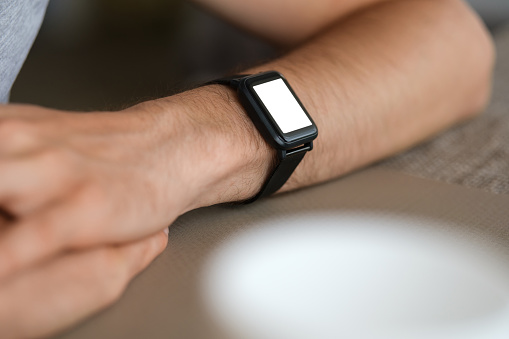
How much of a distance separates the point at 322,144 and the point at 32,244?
371mm

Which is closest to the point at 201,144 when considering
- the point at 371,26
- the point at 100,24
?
the point at 371,26

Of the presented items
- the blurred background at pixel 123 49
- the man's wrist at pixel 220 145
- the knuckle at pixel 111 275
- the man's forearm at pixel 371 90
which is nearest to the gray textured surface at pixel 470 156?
the man's forearm at pixel 371 90

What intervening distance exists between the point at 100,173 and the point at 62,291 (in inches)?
3.7

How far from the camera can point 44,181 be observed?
0.38 meters

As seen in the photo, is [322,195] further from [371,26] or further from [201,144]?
[371,26]

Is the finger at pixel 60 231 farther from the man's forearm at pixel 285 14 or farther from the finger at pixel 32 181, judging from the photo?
the man's forearm at pixel 285 14

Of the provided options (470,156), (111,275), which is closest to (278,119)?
(111,275)

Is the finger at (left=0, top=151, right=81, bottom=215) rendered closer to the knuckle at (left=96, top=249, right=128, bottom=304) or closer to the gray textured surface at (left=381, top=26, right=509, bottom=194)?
the knuckle at (left=96, top=249, right=128, bottom=304)

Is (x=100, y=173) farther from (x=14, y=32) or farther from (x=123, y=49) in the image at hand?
(x=123, y=49)

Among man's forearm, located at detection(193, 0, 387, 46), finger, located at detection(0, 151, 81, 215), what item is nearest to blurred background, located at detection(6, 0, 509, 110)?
man's forearm, located at detection(193, 0, 387, 46)

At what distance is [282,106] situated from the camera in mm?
560

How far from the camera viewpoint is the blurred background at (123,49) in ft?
5.78

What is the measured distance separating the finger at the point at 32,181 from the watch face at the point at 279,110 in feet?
0.72

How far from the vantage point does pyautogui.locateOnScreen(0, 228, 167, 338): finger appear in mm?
349
